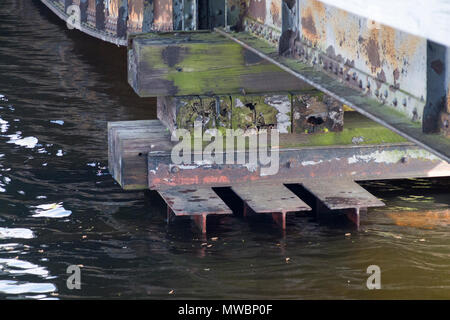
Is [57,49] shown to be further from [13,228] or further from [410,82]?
[410,82]

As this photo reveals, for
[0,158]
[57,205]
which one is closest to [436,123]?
[57,205]

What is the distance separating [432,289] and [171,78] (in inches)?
132

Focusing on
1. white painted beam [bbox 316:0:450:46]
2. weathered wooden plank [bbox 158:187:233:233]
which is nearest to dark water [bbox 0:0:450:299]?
weathered wooden plank [bbox 158:187:233:233]

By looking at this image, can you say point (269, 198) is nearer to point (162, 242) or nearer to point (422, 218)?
point (162, 242)

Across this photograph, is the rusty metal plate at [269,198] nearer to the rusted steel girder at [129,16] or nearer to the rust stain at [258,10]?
the rust stain at [258,10]

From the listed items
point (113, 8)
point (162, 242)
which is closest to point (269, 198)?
point (162, 242)

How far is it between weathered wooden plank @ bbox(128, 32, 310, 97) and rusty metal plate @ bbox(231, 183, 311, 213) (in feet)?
3.15

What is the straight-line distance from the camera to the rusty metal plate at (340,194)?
9734 millimetres

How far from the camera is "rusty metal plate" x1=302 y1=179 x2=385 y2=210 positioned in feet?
31.9

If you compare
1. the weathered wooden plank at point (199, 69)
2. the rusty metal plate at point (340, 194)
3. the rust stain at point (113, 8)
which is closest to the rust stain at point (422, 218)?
the rusty metal plate at point (340, 194)

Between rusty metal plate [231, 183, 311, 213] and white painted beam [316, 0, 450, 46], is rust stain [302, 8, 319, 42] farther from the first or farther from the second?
rusty metal plate [231, 183, 311, 213]

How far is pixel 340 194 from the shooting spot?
10.0 m

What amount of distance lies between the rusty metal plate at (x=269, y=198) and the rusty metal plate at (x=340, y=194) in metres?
0.28

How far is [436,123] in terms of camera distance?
550cm
